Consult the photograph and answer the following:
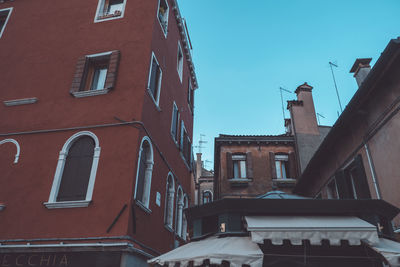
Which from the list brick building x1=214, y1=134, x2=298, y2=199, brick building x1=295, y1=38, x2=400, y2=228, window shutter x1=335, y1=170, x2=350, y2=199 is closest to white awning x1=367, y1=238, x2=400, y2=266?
brick building x1=295, y1=38, x2=400, y2=228

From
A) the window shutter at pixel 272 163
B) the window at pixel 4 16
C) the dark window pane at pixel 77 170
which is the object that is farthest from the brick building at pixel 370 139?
the window at pixel 4 16

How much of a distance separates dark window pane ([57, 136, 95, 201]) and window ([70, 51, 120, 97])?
1500 millimetres

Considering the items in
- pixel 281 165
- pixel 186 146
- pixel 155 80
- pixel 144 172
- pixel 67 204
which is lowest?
pixel 67 204

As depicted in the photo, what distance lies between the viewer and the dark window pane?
313 inches

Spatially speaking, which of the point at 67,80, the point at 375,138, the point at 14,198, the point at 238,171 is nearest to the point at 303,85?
the point at 238,171

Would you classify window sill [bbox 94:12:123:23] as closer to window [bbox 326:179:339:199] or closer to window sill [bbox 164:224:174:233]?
window sill [bbox 164:224:174:233]

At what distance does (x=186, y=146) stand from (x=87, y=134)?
686 cm

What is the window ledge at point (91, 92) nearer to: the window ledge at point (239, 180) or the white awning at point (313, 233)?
the white awning at point (313, 233)

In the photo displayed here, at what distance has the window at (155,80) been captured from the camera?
984 cm

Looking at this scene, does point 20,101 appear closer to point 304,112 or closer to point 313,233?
point 313,233

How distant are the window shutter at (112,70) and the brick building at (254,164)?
1048 cm

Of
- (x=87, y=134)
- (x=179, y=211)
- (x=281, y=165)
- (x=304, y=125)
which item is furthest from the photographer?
(x=304, y=125)

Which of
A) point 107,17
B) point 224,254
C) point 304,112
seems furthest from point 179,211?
point 304,112

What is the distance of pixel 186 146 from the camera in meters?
15.0
